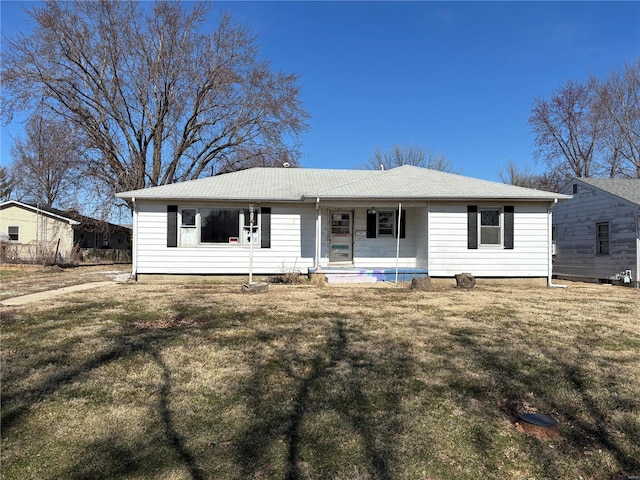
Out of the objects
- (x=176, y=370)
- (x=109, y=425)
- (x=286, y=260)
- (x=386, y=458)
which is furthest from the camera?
(x=286, y=260)

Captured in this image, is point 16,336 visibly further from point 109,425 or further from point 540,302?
point 540,302

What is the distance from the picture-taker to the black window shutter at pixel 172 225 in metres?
12.6

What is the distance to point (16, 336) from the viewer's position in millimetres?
5418

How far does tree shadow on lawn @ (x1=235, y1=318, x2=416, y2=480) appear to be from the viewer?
8.66 feet

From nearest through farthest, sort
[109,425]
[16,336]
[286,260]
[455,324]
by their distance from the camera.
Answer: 1. [109,425]
2. [16,336]
3. [455,324]
4. [286,260]

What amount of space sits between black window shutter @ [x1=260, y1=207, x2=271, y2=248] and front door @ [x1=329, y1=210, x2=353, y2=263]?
80.5 inches

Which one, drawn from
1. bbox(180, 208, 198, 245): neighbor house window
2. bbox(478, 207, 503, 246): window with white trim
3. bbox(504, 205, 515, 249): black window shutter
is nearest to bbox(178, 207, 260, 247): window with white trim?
bbox(180, 208, 198, 245): neighbor house window

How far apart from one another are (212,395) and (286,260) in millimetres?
9393

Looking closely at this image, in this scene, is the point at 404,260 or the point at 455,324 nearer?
the point at 455,324

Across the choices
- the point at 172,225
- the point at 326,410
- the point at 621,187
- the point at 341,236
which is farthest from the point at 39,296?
the point at 621,187

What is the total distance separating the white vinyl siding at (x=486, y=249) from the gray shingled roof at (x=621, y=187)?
3.08 metres

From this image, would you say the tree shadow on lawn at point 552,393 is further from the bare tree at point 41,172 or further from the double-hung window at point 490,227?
the bare tree at point 41,172

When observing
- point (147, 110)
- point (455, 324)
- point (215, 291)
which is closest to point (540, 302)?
point (455, 324)

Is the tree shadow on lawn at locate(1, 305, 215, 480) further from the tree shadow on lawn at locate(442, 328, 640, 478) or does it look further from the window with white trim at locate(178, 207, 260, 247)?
the window with white trim at locate(178, 207, 260, 247)
